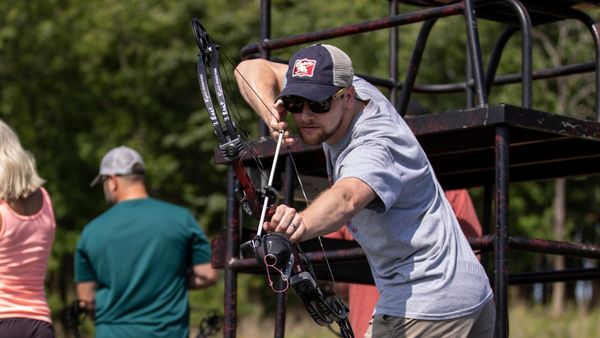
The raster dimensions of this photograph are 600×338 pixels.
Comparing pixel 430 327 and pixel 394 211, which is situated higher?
pixel 394 211

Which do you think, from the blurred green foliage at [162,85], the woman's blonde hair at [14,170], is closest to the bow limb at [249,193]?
the woman's blonde hair at [14,170]

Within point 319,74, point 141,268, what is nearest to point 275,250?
point 319,74

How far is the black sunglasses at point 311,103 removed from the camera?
7.39ft

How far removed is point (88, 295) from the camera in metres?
4.68

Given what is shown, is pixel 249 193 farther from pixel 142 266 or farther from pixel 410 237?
pixel 142 266

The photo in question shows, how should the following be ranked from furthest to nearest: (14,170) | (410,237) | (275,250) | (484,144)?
(14,170) → (484,144) → (410,237) → (275,250)

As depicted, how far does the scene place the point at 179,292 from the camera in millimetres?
4566

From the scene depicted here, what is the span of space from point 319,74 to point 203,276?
2.67 m

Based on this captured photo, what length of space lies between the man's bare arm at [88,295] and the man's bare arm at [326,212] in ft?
9.90

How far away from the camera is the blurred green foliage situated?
53.5 ft

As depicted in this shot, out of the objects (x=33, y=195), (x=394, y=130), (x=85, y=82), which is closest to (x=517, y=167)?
(x=394, y=130)

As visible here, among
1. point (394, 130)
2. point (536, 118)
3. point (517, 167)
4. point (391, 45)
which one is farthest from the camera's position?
point (391, 45)

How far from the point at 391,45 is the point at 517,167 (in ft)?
3.56

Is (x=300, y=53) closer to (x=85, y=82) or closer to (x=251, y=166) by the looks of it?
(x=251, y=166)
